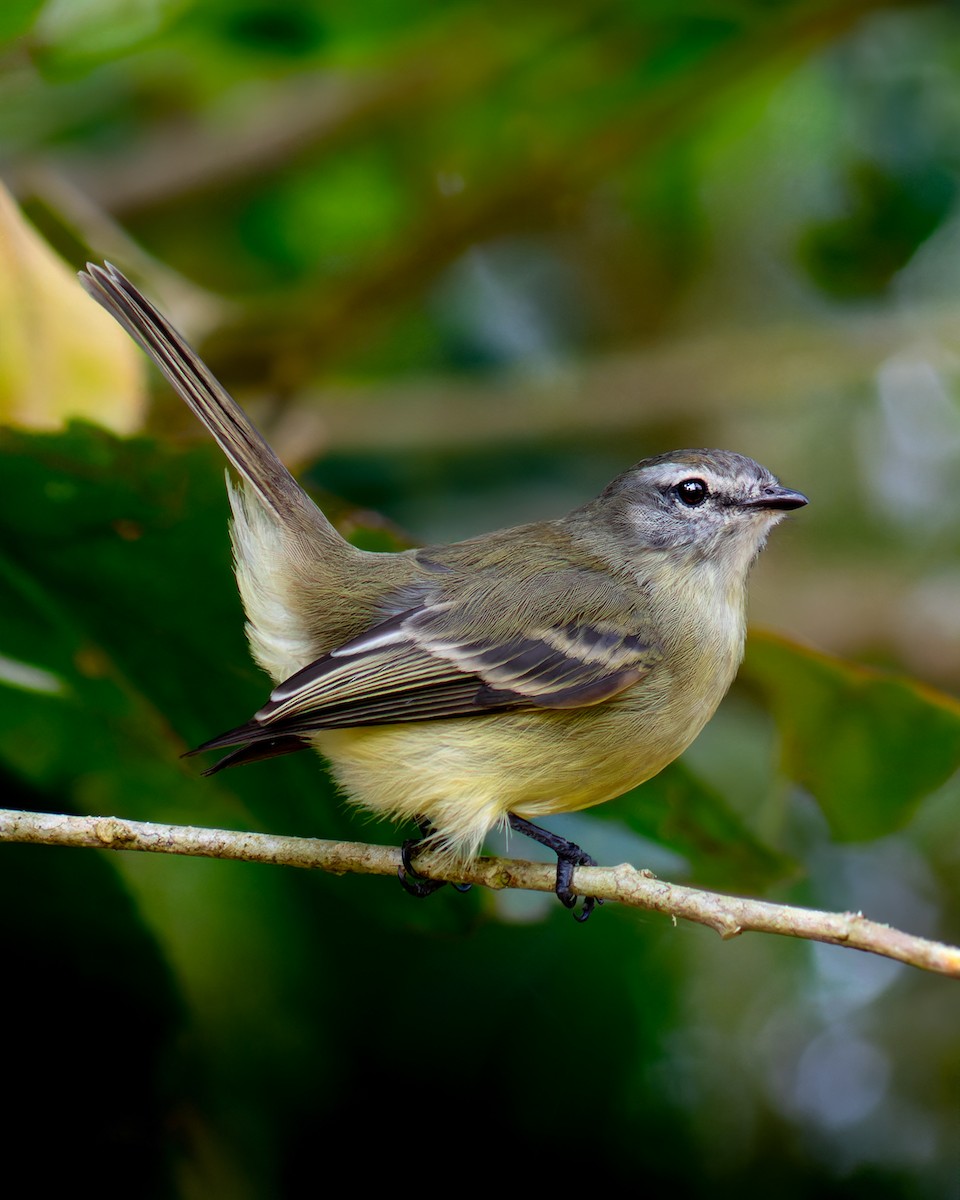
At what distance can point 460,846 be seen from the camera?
2316mm

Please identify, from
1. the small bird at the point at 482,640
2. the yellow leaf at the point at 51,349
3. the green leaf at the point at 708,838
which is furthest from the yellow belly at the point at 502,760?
the yellow leaf at the point at 51,349

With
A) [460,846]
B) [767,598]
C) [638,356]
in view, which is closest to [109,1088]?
[460,846]

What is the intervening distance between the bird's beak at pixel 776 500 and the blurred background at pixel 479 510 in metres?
0.22

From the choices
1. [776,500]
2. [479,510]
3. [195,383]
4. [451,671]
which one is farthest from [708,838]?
[479,510]

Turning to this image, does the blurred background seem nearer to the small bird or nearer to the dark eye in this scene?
the small bird

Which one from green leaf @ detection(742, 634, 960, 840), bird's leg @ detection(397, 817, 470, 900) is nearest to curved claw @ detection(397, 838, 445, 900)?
bird's leg @ detection(397, 817, 470, 900)

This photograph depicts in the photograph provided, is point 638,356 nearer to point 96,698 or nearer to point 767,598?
point 767,598

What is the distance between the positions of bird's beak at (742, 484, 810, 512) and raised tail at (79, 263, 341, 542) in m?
0.87

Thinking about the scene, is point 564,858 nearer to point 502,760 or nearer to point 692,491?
point 502,760

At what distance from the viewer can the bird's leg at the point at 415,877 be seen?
2.25 m

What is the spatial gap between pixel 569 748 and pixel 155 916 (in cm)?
92

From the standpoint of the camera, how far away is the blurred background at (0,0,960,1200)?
2439mm

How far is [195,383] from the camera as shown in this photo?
A: 2.50m

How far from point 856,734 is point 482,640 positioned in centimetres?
67
